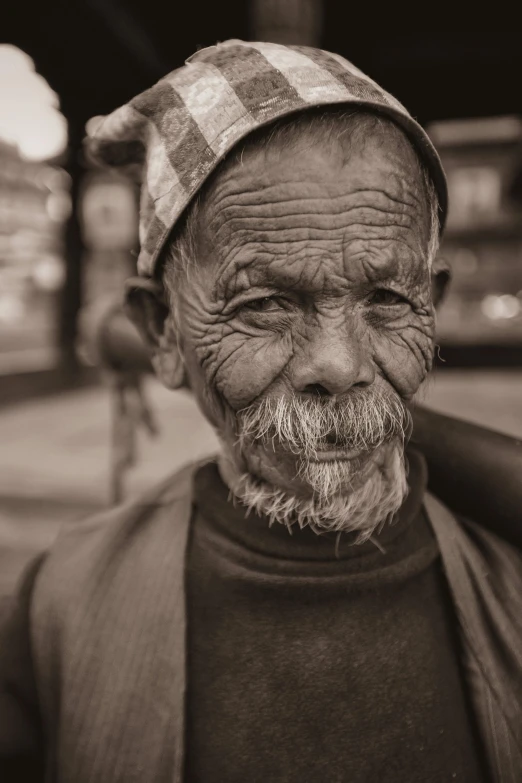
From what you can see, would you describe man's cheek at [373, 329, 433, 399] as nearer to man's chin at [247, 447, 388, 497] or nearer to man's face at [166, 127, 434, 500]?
man's face at [166, 127, 434, 500]

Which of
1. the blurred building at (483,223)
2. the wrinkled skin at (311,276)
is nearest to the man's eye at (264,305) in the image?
the wrinkled skin at (311,276)

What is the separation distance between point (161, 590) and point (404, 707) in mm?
473

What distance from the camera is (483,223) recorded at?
15.8m

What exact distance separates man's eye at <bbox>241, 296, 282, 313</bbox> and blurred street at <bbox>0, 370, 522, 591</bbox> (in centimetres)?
43

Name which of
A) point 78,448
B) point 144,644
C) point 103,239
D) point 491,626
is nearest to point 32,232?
point 103,239

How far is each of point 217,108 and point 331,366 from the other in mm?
450

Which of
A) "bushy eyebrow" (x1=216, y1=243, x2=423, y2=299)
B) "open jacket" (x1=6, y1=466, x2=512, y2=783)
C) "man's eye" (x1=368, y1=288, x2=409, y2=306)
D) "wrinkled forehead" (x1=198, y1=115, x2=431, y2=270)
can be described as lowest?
"open jacket" (x1=6, y1=466, x2=512, y2=783)

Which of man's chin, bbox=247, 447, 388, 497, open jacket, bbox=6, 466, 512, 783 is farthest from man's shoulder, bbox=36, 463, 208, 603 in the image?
man's chin, bbox=247, 447, 388, 497

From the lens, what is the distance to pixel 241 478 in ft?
3.49

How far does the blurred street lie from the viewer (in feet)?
11.5

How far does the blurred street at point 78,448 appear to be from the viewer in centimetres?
351

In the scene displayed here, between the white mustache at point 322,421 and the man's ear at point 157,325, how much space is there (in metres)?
0.24

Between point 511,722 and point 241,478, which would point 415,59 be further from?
point 511,722

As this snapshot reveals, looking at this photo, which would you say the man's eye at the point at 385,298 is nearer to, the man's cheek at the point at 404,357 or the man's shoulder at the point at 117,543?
the man's cheek at the point at 404,357
